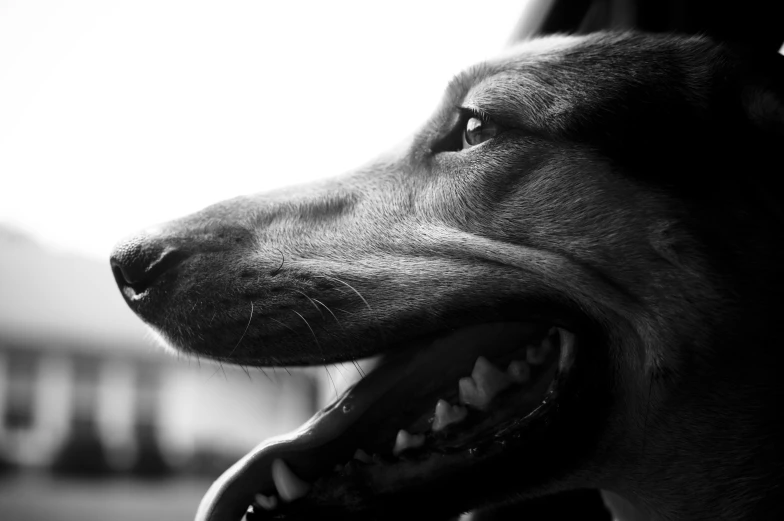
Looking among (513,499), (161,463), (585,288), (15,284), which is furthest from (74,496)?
(585,288)

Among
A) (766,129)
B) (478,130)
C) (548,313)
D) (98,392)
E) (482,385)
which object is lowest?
(98,392)

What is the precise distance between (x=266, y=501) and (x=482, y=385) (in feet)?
1.17

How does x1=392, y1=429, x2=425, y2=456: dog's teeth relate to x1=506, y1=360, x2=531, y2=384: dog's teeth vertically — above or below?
below

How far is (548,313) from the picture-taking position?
942 mm

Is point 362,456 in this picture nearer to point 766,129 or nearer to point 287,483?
point 287,483

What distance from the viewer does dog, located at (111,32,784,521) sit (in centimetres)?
92

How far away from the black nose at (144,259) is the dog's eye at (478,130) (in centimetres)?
51

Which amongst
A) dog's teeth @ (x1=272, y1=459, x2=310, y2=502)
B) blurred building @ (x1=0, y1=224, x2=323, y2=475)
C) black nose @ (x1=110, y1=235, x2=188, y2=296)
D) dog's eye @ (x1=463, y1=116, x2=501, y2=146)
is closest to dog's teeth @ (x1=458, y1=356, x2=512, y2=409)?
dog's teeth @ (x1=272, y1=459, x2=310, y2=502)

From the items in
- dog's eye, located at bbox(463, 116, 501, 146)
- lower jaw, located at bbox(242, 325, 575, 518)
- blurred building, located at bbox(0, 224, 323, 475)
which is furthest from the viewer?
blurred building, located at bbox(0, 224, 323, 475)

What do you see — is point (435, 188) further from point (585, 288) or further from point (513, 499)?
point (513, 499)

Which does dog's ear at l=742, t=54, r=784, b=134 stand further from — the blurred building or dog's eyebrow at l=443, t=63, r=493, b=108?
the blurred building

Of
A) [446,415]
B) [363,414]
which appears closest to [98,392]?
[363,414]

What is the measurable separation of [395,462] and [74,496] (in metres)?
1.28

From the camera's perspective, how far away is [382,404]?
100cm
